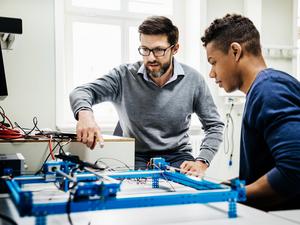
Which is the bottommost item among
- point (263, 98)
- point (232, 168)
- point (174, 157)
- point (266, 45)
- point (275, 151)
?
point (232, 168)

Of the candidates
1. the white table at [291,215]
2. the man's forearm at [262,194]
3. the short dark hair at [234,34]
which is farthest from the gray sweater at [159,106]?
the white table at [291,215]

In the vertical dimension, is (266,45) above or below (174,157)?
above

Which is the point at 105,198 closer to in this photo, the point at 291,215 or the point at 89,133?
the point at 291,215

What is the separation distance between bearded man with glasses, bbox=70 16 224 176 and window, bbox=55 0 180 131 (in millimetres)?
1208

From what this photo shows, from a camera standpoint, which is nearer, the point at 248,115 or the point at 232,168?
the point at 248,115

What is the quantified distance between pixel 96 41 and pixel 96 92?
64.4 inches

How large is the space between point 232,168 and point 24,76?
2.19 metres

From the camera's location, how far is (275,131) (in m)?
Result: 1.09

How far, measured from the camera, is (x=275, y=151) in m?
1.08

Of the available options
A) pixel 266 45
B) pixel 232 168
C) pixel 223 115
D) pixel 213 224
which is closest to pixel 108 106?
pixel 223 115

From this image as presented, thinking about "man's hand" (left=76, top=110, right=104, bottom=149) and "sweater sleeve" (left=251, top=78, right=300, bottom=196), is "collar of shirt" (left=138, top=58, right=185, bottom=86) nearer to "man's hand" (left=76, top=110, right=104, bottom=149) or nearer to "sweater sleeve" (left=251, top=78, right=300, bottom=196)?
"man's hand" (left=76, top=110, right=104, bottom=149)

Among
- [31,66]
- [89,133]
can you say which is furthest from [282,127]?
[31,66]

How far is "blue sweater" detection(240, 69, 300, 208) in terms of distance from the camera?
3.45 ft

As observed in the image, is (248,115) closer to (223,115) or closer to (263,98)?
(263,98)
